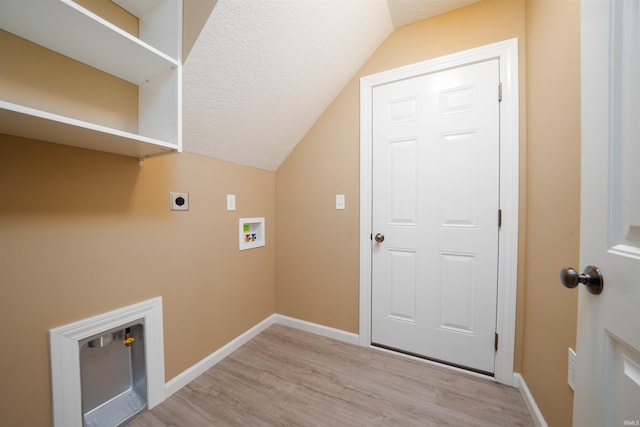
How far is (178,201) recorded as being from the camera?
1426 millimetres

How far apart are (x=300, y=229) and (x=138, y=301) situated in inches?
49.5

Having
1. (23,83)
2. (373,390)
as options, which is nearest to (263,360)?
(373,390)

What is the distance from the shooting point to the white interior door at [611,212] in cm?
48

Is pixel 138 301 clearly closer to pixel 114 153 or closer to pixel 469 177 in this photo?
pixel 114 153

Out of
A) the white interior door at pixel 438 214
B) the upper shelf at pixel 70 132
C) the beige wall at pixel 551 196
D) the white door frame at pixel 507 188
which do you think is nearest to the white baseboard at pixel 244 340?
the white interior door at pixel 438 214

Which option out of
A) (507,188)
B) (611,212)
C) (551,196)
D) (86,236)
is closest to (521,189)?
(507,188)

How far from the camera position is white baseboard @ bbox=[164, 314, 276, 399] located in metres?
1.40

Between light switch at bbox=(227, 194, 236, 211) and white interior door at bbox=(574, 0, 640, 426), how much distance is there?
6.10 ft

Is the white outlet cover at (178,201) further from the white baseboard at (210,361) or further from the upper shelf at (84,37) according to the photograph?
the white baseboard at (210,361)

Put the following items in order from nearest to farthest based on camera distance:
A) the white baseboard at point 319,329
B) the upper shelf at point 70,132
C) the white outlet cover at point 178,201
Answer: the upper shelf at point 70,132
the white outlet cover at point 178,201
the white baseboard at point 319,329

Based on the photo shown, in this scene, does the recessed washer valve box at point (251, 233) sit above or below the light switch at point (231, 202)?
below

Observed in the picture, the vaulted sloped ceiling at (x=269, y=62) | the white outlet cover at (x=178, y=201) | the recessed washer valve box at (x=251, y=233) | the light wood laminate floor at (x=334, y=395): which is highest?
the vaulted sloped ceiling at (x=269, y=62)

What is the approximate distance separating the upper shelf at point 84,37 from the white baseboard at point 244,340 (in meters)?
1.72

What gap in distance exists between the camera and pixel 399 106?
5.64 feet
